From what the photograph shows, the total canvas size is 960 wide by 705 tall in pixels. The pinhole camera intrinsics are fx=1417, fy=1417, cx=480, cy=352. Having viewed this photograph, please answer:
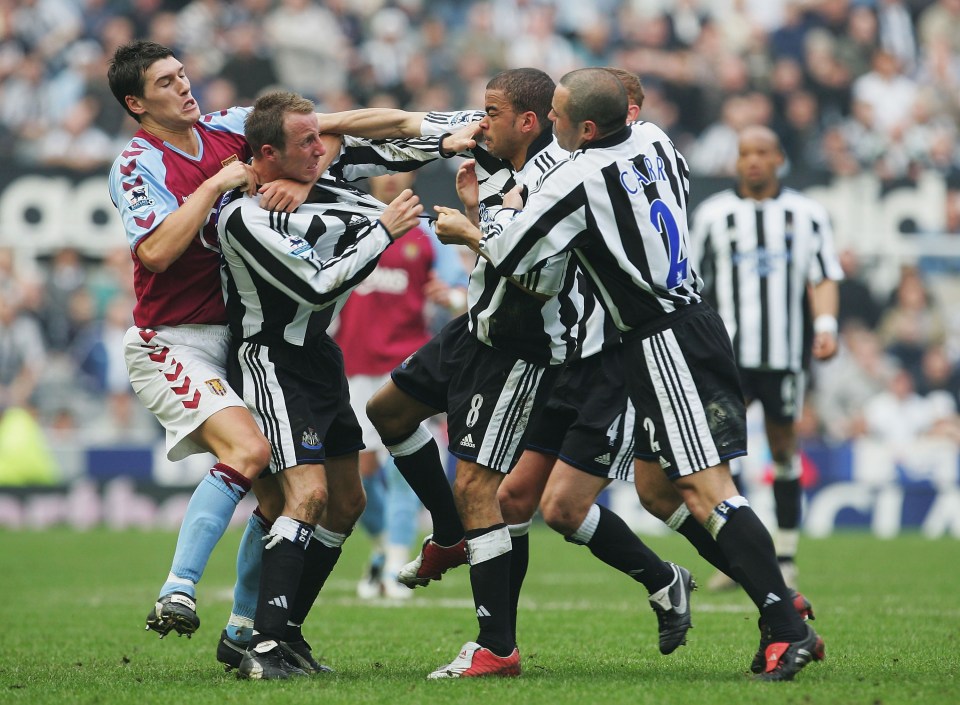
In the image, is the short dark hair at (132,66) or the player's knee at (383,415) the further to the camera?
the player's knee at (383,415)

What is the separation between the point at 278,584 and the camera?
564cm

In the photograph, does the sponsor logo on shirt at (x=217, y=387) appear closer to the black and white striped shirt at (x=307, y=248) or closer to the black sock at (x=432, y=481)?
the black and white striped shirt at (x=307, y=248)

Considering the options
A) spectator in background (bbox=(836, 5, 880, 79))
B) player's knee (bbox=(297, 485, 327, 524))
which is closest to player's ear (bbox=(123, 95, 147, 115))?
player's knee (bbox=(297, 485, 327, 524))

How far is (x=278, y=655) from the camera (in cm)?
564

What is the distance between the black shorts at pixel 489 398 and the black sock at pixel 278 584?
0.75 metres

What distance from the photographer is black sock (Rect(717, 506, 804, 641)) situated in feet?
17.5

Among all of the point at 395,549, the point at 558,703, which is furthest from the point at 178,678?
the point at 395,549

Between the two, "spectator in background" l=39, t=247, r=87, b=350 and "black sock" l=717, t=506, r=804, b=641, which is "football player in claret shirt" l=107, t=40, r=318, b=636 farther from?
"spectator in background" l=39, t=247, r=87, b=350

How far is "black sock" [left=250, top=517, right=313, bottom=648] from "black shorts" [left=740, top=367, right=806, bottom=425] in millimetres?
4380

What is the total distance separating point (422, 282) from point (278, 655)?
493cm

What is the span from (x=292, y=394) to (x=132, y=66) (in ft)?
5.10

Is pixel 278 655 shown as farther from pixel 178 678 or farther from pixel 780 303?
pixel 780 303

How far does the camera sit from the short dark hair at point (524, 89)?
5.76m

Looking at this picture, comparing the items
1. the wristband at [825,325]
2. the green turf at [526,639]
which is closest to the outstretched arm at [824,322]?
the wristband at [825,325]
